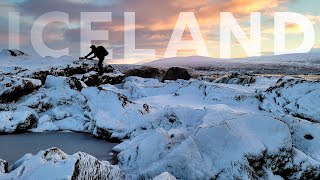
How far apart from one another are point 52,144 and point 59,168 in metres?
5.46

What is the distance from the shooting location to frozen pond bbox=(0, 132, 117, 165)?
445 inches

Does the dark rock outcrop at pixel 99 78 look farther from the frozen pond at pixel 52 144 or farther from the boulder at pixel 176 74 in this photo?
the frozen pond at pixel 52 144

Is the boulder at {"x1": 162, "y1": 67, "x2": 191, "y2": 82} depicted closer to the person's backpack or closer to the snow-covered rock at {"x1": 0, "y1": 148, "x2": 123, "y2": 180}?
the person's backpack

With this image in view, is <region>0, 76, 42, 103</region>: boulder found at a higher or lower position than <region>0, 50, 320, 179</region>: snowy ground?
higher

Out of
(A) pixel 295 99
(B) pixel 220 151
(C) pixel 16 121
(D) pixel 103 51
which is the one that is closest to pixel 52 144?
(C) pixel 16 121

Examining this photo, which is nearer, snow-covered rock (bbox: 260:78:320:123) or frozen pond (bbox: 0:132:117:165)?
frozen pond (bbox: 0:132:117:165)

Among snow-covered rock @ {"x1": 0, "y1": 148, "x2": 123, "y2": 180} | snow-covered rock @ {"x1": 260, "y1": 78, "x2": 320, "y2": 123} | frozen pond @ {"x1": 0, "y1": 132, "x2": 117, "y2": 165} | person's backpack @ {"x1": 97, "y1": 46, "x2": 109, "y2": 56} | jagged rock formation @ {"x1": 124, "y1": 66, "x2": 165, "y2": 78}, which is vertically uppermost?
person's backpack @ {"x1": 97, "y1": 46, "x2": 109, "y2": 56}

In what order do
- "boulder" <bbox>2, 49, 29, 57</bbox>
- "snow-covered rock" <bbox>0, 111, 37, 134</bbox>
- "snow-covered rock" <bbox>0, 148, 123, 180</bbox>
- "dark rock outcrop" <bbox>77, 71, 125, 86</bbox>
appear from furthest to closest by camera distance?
"boulder" <bbox>2, 49, 29, 57</bbox> < "dark rock outcrop" <bbox>77, 71, 125, 86</bbox> < "snow-covered rock" <bbox>0, 111, 37, 134</bbox> < "snow-covered rock" <bbox>0, 148, 123, 180</bbox>

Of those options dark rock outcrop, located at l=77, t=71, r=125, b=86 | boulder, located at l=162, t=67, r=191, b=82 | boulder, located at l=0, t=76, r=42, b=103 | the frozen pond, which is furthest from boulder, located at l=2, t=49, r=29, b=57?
the frozen pond

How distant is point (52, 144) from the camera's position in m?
12.5

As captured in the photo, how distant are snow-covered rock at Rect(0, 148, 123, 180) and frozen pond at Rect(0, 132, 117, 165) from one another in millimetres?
2600

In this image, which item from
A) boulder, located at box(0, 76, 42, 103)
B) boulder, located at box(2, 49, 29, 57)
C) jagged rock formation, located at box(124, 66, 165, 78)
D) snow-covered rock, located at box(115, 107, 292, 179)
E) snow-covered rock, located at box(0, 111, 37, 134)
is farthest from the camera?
jagged rock formation, located at box(124, 66, 165, 78)

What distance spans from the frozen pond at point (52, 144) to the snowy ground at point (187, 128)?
1.81ft

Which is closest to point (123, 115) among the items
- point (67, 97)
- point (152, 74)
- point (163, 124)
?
point (163, 124)
